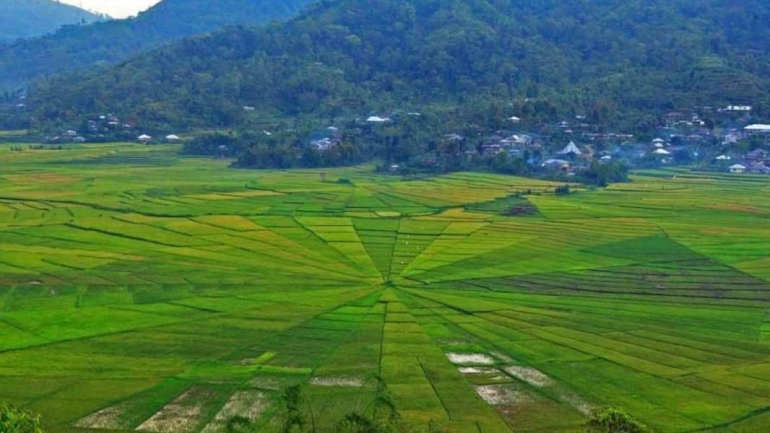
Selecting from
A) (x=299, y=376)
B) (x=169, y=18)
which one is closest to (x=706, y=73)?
(x=299, y=376)

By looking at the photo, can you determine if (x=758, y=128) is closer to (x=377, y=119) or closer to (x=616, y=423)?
(x=377, y=119)

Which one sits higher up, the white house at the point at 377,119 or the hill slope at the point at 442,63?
the hill slope at the point at 442,63

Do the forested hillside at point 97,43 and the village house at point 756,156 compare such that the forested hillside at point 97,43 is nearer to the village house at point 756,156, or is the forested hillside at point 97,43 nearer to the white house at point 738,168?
the village house at point 756,156

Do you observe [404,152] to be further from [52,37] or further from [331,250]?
[52,37]

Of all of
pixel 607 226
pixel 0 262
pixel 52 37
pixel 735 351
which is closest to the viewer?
pixel 735 351

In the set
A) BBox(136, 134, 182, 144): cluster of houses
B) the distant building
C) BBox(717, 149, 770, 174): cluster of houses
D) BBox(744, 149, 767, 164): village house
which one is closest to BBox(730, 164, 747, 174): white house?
BBox(717, 149, 770, 174): cluster of houses

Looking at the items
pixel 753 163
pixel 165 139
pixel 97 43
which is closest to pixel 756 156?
pixel 753 163

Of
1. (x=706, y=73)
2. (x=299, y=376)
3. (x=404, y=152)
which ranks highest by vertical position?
(x=706, y=73)

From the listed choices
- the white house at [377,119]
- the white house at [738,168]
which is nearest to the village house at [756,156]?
the white house at [738,168]
